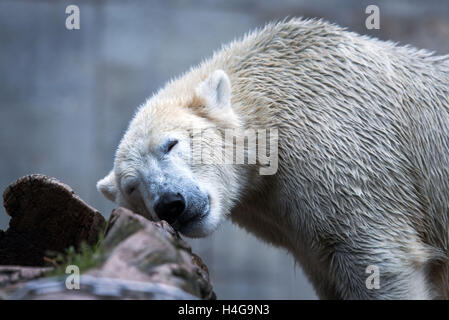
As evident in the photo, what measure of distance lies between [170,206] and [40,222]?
0.70 metres

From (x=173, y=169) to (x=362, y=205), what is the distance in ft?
3.66

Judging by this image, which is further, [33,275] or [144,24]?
[144,24]

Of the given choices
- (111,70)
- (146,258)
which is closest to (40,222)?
(146,258)

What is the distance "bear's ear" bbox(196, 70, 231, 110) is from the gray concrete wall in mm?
4503

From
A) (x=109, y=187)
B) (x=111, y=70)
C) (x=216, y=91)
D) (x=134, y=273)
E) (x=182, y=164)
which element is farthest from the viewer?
(x=111, y=70)

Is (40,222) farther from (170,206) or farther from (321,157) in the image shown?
(321,157)

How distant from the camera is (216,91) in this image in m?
3.63

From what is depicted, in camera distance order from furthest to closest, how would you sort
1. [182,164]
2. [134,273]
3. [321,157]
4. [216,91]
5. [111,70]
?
[111,70], [216,91], [321,157], [182,164], [134,273]

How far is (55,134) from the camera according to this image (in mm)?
8117

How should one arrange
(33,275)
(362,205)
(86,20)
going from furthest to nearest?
(86,20)
(362,205)
(33,275)

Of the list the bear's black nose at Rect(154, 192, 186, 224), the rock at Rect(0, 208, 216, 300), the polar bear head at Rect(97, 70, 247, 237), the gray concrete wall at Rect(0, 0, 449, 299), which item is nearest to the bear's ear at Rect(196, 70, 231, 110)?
the polar bear head at Rect(97, 70, 247, 237)
